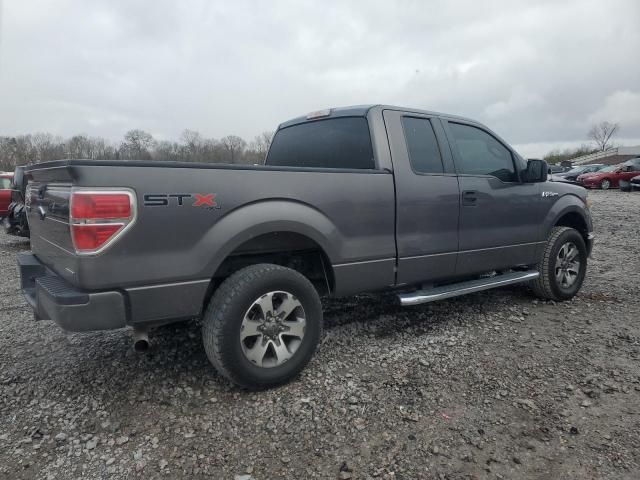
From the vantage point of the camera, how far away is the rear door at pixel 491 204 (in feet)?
13.1

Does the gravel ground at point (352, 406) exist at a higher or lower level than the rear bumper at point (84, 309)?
lower

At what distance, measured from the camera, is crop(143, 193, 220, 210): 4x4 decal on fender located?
2.45m

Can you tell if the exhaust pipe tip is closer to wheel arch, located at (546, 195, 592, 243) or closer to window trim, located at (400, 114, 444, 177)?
window trim, located at (400, 114, 444, 177)

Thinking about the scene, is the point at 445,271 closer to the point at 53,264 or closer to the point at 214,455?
the point at 214,455

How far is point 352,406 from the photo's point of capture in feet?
9.17

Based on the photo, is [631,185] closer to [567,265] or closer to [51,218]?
[567,265]

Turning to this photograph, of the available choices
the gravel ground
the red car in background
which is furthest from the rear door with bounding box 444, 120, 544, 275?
the red car in background

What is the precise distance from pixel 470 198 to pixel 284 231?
1.88 metres

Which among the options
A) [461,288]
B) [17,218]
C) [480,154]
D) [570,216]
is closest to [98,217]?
[461,288]

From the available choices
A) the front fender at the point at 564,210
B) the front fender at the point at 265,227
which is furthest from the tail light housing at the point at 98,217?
the front fender at the point at 564,210

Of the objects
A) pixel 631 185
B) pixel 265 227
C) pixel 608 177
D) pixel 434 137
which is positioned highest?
pixel 434 137

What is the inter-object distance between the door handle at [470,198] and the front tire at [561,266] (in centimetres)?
132

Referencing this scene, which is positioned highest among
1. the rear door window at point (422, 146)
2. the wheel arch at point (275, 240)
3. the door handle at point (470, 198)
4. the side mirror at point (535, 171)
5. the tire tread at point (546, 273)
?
the rear door window at point (422, 146)

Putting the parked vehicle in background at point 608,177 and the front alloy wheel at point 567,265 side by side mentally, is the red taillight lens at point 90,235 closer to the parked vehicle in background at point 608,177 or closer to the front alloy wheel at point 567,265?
the front alloy wheel at point 567,265
